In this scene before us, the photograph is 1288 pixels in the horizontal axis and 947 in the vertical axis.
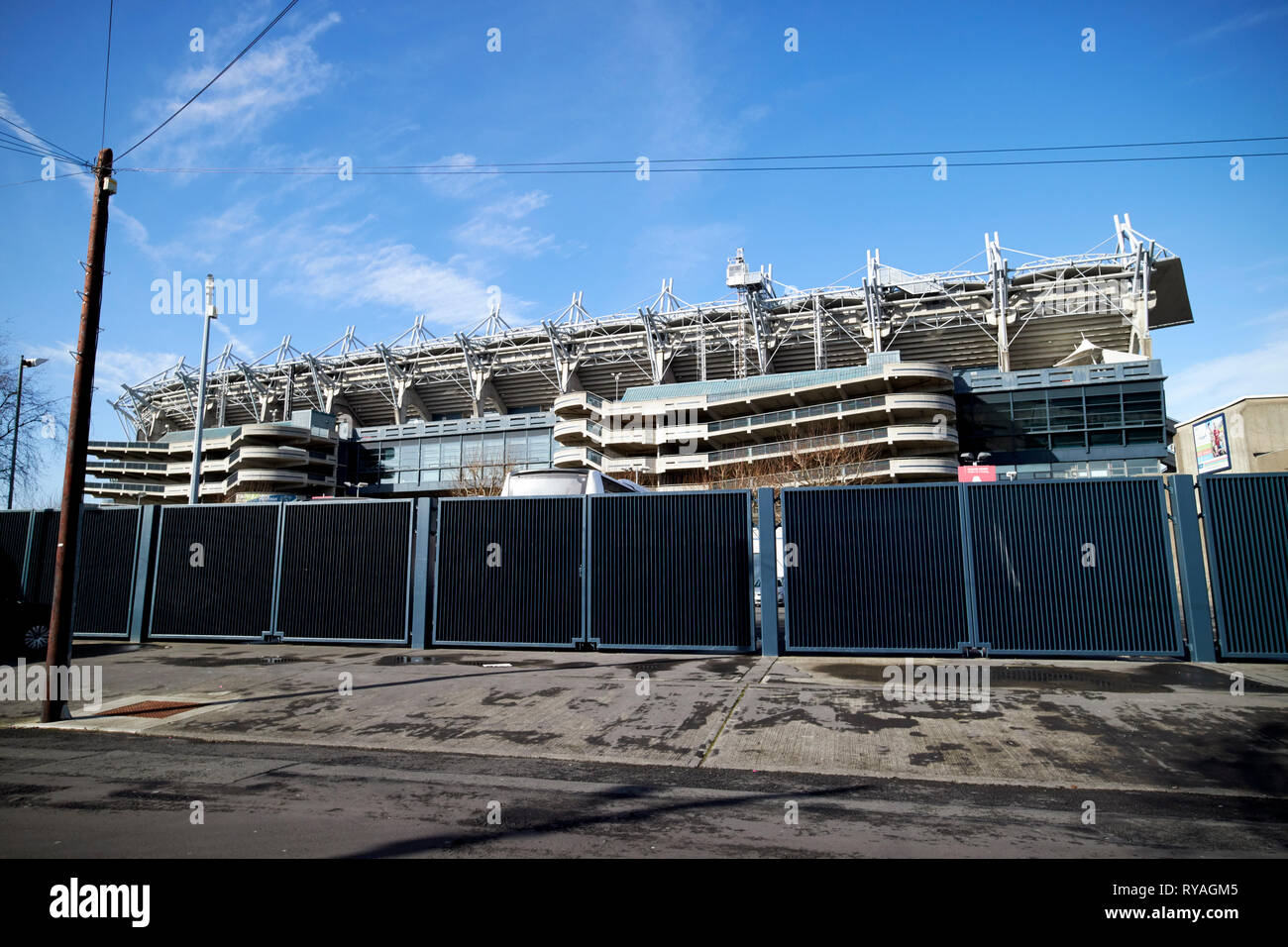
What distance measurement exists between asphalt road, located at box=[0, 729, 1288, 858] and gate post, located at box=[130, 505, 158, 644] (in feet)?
31.7

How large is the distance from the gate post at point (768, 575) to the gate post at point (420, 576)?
6.35 m

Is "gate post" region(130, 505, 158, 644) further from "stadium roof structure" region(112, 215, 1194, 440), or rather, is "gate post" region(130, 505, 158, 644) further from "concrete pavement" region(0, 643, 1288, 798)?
"stadium roof structure" region(112, 215, 1194, 440)

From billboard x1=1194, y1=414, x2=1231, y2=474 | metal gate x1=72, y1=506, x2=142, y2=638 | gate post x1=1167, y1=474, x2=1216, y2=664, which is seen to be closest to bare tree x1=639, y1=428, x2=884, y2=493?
billboard x1=1194, y1=414, x2=1231, y2=474

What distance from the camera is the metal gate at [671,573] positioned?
496 inches

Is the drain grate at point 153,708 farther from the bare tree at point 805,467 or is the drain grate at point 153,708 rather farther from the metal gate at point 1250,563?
the bare tree at point 805,467

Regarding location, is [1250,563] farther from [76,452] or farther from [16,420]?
[16,420]

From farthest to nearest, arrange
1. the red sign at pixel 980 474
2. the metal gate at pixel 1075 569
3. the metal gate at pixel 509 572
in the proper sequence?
the red sign at pixel 980 474, the metal gate at pixel 509 572, the metal gate at pixel 1075 569

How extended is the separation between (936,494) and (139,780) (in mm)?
11260

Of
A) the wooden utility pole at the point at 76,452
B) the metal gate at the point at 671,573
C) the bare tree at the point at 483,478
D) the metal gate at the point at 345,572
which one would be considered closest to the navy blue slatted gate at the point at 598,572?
the metal gate at the point at 671,573

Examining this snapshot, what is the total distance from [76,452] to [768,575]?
10.3m

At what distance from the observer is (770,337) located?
7200 cm
